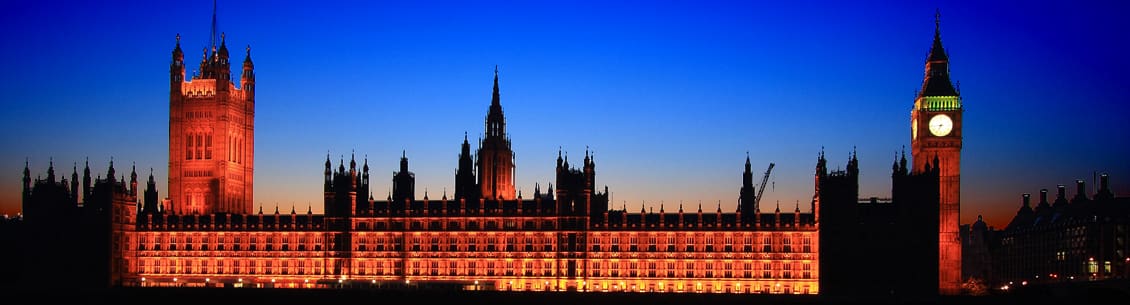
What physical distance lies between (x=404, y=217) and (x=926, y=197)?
40.3 metres

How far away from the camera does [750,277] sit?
116 m

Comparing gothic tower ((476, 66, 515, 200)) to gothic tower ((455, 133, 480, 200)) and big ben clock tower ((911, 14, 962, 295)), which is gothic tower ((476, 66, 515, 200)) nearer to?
gothic tower ((455, 133, 480, 200))

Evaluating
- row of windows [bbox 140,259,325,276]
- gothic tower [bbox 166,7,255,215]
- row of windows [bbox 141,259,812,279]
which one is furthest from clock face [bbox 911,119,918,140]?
gothic tower [bbox 166,7,255,215]

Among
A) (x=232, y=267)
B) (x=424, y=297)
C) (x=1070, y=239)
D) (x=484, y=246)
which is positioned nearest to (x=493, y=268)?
(x=484, y=246)

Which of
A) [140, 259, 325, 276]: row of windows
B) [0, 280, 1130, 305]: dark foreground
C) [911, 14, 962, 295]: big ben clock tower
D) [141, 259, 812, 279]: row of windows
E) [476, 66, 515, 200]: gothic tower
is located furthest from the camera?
[476, 66, 515, 200]: gothic tower

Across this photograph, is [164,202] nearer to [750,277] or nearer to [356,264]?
[356,264]

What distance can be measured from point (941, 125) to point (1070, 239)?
127 ft

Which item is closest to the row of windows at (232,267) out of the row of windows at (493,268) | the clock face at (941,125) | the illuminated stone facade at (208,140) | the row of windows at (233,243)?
the row of windows at (493,268)

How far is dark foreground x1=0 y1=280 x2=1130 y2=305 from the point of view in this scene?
4107 inches

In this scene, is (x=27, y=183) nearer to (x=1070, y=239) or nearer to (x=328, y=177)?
(x=328, y=177)

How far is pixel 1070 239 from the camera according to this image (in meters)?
160

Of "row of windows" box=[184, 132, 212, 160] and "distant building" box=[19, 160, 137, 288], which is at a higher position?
"row of windows" box=[184, 132, 212, 160]

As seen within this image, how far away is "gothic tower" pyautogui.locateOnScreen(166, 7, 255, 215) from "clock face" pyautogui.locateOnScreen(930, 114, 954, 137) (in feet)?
212

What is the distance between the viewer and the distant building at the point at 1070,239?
14850cm
